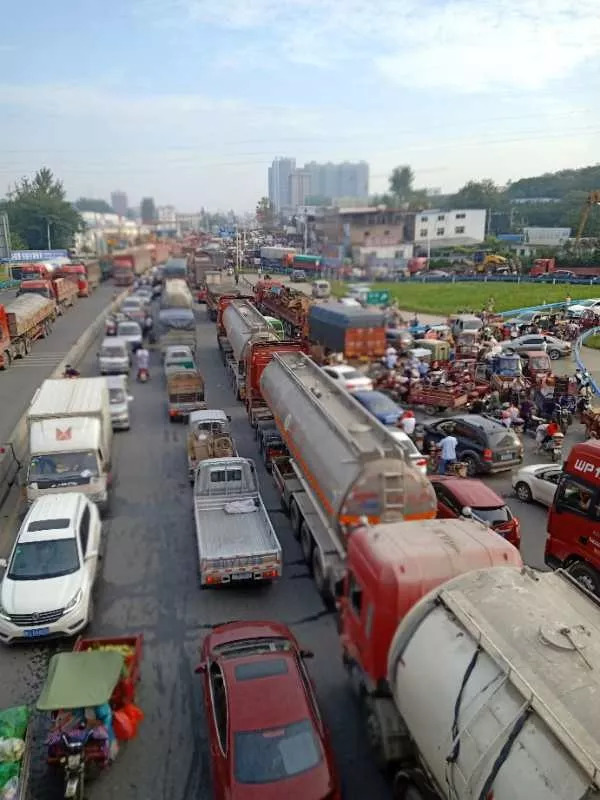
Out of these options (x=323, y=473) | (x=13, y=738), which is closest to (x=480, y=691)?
(x=13, y=738)

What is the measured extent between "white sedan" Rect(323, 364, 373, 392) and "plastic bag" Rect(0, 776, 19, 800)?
16167 millimetres

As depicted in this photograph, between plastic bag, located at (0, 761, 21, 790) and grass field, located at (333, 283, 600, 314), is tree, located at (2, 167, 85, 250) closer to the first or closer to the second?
grass field, located at (333, 283, 600, 314)

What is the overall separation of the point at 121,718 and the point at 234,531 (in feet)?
15.9

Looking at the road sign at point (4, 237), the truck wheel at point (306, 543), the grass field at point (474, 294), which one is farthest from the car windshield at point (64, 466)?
the grass field at point (474, 294)

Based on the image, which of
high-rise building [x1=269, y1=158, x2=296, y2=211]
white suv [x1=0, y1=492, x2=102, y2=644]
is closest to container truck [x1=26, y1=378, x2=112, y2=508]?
white suv [x1=0, y1=492, x2=102, y2=644]

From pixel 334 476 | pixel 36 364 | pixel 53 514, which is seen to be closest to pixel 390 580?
pixel 334 476

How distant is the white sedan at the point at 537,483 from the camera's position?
1452 cm

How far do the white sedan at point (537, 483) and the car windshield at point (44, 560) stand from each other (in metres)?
10.8

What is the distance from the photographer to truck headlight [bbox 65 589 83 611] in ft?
31.7

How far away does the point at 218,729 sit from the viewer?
6973 mm

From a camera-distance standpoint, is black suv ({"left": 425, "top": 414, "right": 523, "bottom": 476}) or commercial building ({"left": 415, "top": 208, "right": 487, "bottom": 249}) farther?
commercial building ({"left": 415, "top": 208, "right": 487, "bottom": 249})

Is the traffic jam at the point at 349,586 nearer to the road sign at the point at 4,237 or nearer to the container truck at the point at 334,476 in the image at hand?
the container truck at the point at 334,476

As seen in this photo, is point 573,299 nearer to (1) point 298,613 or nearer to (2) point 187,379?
(2) point 187,379

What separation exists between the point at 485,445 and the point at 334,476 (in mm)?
7631
